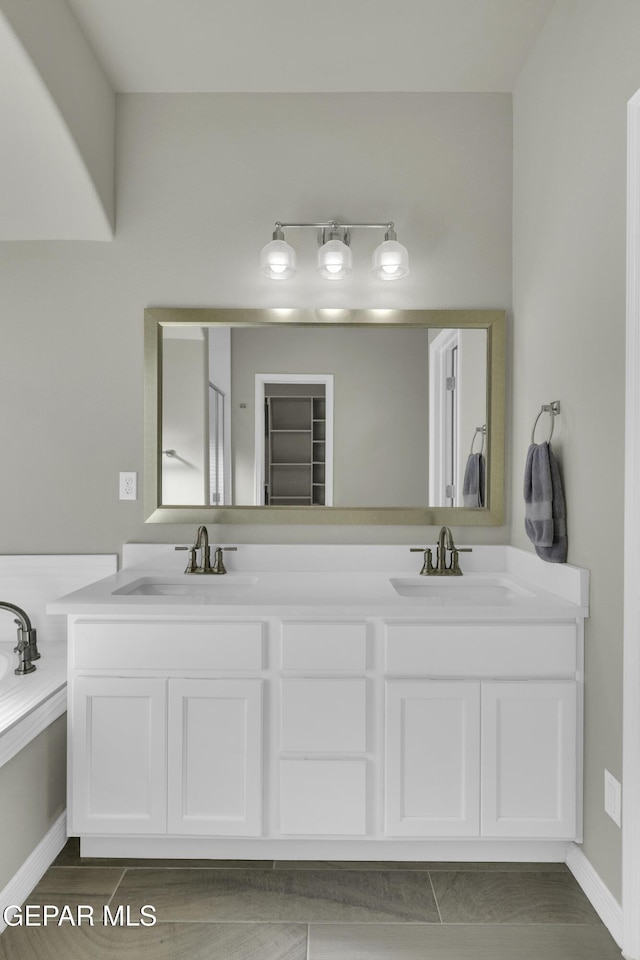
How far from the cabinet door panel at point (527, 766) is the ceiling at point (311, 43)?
7.14 feet

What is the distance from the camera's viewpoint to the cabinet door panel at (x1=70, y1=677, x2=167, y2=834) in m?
1.93

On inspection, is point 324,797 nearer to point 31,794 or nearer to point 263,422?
point 31,794

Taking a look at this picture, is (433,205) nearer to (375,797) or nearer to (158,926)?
(375,797)

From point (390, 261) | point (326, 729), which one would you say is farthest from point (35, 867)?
point (390, 261)

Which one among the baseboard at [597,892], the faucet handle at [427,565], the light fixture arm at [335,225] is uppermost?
the light fixture arm at [335,225]

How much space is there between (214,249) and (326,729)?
1.82 meters

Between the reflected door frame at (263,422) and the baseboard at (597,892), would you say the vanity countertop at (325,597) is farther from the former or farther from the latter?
the baseboard at (597,892)

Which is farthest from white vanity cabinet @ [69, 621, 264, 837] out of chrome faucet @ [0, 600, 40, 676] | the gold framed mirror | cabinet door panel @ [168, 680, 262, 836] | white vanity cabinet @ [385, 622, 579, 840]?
the gold framed mirror

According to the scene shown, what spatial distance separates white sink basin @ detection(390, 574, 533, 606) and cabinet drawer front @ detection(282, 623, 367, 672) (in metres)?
0.41

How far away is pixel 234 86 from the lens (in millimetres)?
2463

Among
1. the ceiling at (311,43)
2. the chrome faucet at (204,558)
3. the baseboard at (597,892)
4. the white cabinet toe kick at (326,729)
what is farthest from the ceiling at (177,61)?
the baseboard at (597,892)

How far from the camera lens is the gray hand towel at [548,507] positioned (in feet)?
6.64

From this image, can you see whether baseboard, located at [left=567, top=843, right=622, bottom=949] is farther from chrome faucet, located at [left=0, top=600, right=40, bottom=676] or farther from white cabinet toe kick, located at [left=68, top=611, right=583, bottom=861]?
chrome faucet, located at [left=0, top=600, right=40, bottom=676]

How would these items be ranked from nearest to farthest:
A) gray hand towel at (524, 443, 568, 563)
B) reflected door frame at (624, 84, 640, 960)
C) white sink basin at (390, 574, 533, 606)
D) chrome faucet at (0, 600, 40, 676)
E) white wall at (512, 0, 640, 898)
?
1. reflected door frame at (624, 84, 640, 960)
2. white wall at (512, 0, 640, 898)
3. gray hand towel at (524, 443, 568, 563)
4. chrome faucet at (0, 600, 40, 676)
5. white sink basin at (390, 574, 533, 606)
